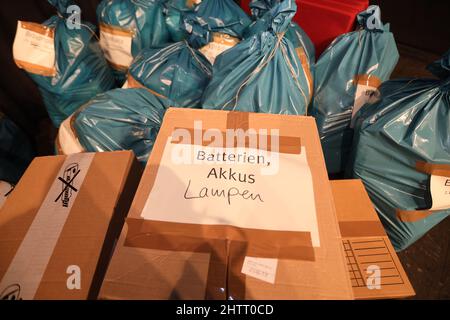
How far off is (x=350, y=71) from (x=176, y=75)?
61cm

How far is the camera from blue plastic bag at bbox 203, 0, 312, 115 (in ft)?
2.51

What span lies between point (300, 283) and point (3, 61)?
1.63 meters

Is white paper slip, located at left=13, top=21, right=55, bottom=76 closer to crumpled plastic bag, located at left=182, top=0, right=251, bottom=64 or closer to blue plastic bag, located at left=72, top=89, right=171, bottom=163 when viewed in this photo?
blue plastic bag, located at left=72, top=89, right=171, bottom=163

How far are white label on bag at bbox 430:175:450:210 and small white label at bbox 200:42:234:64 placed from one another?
2.67 ft

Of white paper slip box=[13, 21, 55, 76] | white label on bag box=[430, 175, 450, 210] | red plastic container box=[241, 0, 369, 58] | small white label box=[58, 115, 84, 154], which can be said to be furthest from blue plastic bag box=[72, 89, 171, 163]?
white label on bag box=[430, 175, 450, 210]

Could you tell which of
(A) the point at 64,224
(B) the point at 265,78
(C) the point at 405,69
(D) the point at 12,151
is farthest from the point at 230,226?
(C) the point at 405,69

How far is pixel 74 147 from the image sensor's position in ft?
2.79

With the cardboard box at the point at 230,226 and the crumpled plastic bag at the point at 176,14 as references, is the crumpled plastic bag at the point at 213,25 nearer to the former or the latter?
the crumpled plastic bag at the point at 176,14

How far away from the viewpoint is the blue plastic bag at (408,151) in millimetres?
732

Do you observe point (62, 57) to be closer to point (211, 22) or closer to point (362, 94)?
point (211, 22)

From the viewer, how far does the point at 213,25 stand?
1018 mm

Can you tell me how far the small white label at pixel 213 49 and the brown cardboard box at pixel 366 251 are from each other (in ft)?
2.25

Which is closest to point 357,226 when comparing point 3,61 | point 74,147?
point 74,147

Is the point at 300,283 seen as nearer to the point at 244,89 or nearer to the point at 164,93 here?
the point at 244,89
